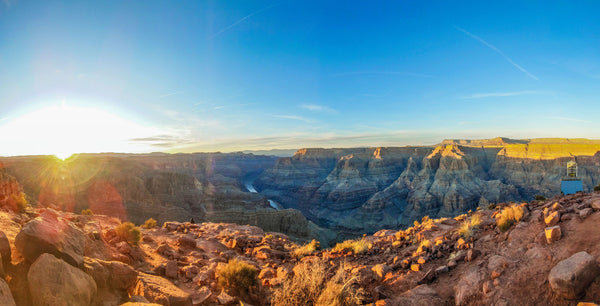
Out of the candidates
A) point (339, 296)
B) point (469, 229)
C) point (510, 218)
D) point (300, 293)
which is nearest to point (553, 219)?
point (510, 218)

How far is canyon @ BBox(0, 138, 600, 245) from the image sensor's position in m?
40.8

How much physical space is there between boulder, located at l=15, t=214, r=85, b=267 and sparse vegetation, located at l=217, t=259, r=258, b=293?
2641 mm

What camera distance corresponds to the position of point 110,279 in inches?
160

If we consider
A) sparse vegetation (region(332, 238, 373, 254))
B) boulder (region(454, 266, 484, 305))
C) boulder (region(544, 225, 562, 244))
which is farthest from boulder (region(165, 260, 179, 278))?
boulder (region(544, 225, 562, 244))

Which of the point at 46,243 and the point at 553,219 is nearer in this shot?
the point at 46,243

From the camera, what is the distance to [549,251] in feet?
13.9

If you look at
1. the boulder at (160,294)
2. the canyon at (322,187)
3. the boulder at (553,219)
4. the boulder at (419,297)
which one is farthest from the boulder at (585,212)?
the canyon at (322,187)

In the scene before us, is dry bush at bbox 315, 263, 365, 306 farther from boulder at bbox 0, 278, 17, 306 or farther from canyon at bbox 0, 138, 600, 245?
canyon at bbox 0, 138, 600, 245

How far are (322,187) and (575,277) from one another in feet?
277

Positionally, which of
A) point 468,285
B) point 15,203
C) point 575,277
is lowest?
point 468,285

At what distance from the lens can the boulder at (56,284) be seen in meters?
2.86

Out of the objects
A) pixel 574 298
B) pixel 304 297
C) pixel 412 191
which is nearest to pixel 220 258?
pixel 304 297

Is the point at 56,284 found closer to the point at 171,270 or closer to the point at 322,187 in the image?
the point at 171,270

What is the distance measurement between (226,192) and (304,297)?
57607 millimetres
